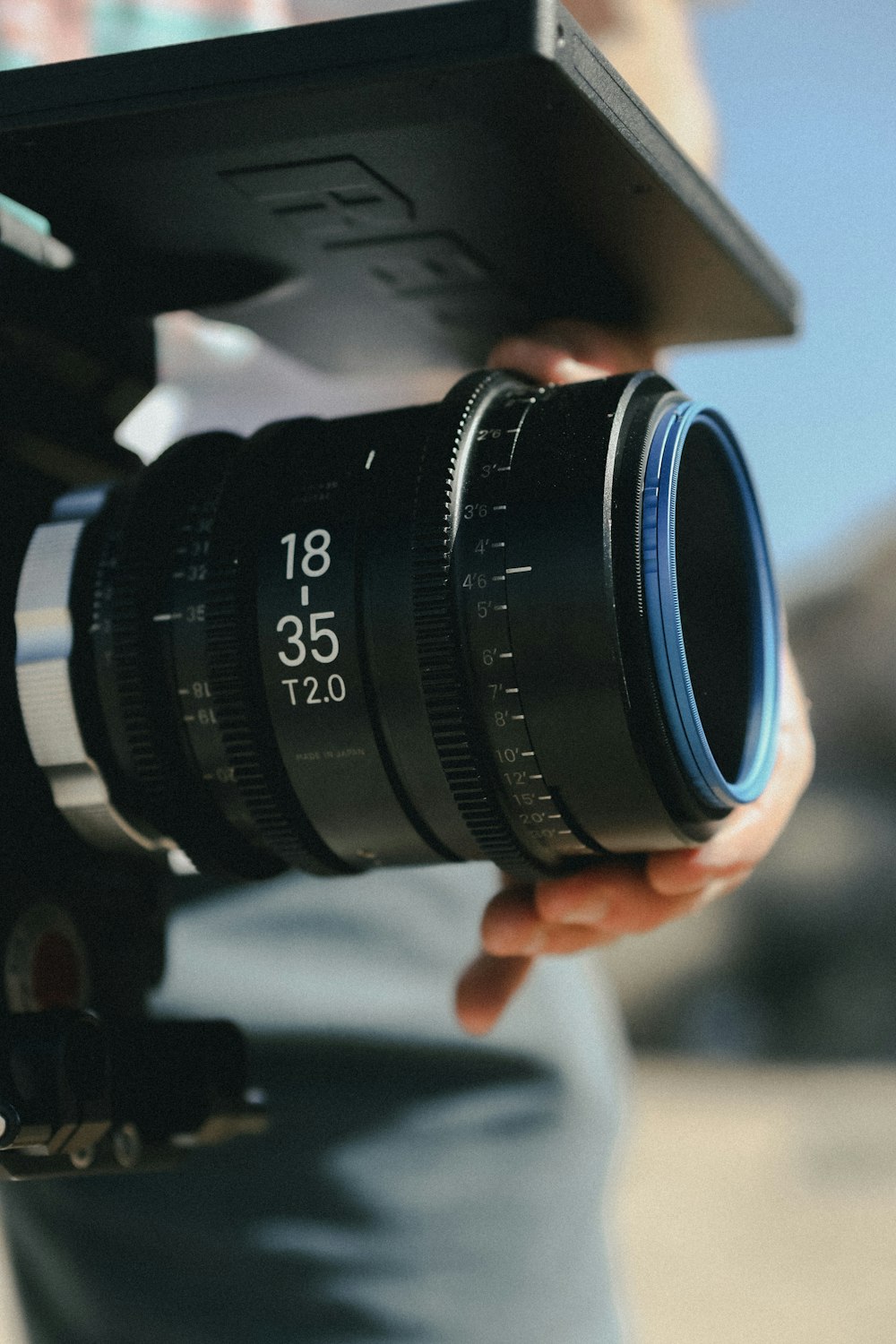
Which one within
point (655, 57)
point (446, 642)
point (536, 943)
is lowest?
point (536, 943)

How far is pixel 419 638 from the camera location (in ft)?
1.72

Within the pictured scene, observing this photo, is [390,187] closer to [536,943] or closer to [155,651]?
[155,651]

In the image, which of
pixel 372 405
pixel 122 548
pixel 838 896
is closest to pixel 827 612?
pixel 838 896

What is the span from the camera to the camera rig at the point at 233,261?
0.46m

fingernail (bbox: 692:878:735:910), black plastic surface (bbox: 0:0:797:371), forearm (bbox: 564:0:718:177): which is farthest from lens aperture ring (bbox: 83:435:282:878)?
forearm (bbox: 564:0:718:177)

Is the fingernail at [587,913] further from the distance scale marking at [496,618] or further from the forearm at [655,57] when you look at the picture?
the forearm at [655,57]

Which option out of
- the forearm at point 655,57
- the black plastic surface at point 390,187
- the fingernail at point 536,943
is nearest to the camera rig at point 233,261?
the black plastic surface at point 390,187

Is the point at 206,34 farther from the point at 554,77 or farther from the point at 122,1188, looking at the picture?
the point at 122,1188

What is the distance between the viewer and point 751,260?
0.64m

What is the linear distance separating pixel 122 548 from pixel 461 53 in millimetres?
251

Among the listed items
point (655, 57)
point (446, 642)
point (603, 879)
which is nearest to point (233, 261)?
point (446, 642)

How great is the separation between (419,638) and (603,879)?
6.2 inches

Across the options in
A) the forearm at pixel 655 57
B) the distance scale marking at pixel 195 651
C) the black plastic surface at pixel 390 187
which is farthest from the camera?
the forearm at pixel 655 57

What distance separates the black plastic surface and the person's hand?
0.02 meters
